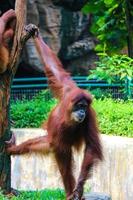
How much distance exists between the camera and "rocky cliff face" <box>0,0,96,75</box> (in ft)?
38.9

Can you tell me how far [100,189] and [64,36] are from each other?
527cm

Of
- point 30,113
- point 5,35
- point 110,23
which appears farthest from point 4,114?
point 110,23

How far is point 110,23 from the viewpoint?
31.7 feet

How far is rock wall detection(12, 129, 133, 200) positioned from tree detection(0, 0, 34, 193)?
1195 millimetres

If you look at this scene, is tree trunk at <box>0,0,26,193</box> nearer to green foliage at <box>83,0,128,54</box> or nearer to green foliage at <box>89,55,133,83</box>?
green foliage at <box>89,55,133,83</box>

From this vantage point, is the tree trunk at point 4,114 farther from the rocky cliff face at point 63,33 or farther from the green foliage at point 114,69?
the rocky cliff face at point 63,33

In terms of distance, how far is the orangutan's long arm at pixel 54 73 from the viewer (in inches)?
212

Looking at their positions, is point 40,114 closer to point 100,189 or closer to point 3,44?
point 100,189

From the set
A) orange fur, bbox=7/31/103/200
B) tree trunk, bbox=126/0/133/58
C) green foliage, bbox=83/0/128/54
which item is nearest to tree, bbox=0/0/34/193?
orange fur, bbox=7/31/103/200

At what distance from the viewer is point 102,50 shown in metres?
10.2

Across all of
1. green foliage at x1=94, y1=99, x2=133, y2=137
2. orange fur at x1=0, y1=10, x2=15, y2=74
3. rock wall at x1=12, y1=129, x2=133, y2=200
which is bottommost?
rock wall at x1=12, y1=129, x2=133, y2=200

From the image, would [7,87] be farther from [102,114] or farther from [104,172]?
[102,114]

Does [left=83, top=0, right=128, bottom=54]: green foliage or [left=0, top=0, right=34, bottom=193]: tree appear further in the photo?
[left=83, top=0, right=128, bottom=54]: green foliage

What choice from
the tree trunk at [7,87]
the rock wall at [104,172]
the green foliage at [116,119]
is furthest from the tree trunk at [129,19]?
the tree trunk at [7,87]
